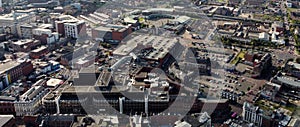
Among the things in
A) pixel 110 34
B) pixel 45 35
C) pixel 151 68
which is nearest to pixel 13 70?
pixel 45 35

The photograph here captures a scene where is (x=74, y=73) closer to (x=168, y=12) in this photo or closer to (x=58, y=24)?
(x=58, y=24)

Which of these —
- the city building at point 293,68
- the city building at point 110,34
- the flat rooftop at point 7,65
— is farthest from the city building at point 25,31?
the city building at point 293,68

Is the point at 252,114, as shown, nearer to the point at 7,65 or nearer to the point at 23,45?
the point at 7,65

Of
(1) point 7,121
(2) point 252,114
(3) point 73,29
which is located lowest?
(1) point 7,121

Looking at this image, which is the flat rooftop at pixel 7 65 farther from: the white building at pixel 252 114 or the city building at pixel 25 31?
the white building at pixel 252 114

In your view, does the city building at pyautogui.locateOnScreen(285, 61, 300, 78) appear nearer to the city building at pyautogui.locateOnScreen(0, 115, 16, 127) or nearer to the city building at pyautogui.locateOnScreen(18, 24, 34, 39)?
the city building at pyautogui.locateOnScreen(0, 115, 16, 127)

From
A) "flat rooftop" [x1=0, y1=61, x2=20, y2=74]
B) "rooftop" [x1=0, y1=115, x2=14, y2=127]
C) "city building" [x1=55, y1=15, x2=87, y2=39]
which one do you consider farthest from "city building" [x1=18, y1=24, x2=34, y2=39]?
"rooftop" [x1=0, y1=115, x2=14, y2=127]

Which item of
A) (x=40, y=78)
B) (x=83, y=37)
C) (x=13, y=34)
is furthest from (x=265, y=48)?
(x=13, y=34)
